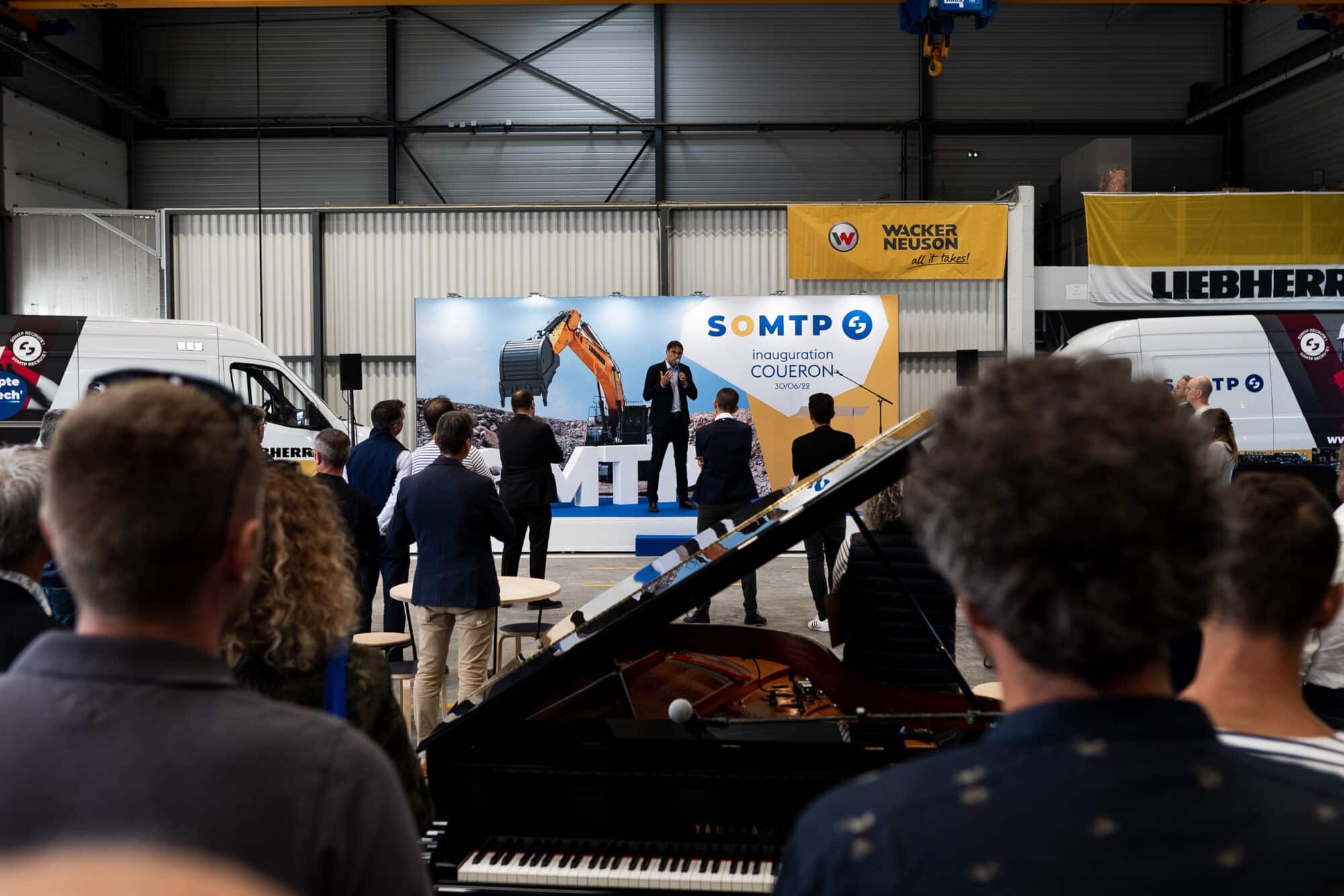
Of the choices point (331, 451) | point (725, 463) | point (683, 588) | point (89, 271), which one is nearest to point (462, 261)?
point (89, 271)

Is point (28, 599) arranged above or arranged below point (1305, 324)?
below

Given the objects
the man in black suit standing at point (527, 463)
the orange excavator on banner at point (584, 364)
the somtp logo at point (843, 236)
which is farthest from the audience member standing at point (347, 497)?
the somtp logo at point (843, 236)

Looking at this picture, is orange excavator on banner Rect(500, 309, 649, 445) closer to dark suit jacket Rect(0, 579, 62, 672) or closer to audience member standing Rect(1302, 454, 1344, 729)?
audience member standing Rect(1302, 454, 1344, 729)

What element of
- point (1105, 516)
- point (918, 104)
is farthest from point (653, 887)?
point (918, 104)

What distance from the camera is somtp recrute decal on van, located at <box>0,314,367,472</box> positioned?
9.88 m

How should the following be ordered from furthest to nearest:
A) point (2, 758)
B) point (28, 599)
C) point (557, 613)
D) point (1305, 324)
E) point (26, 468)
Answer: point (1305, 324)
point (557, 613)
point (26, 468)
point (28, 599)
point (2, 758)

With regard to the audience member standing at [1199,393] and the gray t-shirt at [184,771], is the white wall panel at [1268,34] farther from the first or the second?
the gray t-shirt at [184,771]

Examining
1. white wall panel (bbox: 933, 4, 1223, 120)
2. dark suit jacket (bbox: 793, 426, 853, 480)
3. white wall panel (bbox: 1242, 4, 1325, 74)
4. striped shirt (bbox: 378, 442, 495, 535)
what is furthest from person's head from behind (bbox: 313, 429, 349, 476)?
white wall panel (bbox: 1242, 4, 1325, 74)

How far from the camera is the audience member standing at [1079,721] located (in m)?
0.74

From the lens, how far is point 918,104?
1580cm

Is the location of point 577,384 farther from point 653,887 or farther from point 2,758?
point 2,758

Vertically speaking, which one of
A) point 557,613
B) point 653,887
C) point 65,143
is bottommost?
point 557,613

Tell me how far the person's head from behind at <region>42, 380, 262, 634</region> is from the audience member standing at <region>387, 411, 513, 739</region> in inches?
146

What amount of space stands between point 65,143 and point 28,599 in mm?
15106
